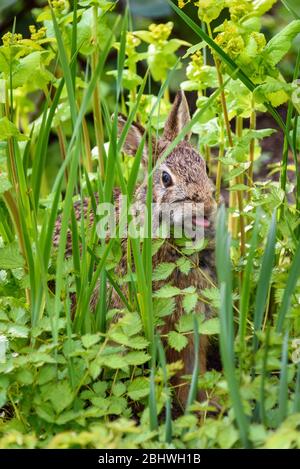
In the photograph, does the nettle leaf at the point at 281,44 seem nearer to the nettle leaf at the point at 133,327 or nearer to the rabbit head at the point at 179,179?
the rabbit head at the point at 179,179

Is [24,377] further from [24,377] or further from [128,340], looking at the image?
[128,340]

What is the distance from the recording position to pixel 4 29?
486 centimetres

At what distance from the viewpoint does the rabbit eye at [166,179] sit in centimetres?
285

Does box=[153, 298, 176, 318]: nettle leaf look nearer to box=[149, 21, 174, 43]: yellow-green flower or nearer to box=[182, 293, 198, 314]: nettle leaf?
box=[182, 293, 198, 314]: nettle leaf

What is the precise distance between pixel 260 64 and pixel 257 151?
30.5 inches

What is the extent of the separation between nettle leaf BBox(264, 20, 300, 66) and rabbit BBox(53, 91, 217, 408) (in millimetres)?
470

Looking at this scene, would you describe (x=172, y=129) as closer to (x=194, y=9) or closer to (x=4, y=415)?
(x=4, y=415)

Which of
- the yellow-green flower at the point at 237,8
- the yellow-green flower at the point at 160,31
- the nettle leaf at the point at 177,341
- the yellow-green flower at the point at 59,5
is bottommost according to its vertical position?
the nettle leaf at the point at 177,341

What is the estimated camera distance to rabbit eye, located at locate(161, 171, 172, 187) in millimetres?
2846

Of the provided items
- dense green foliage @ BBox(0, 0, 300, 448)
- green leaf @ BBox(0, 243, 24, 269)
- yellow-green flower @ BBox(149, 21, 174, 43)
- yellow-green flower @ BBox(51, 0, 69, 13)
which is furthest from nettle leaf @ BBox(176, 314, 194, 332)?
yellow-green flower @ BBox(149, 21, 174, 43)

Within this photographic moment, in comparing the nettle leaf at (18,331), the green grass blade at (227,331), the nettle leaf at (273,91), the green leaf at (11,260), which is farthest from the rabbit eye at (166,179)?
the green grass blade at (227,331)

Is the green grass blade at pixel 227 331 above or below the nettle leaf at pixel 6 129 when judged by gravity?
below

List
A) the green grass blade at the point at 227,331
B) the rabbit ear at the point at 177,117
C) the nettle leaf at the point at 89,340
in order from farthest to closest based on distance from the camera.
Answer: the rabbit ear at the point at 177,117, the nettle leaf at the point at 89,340, the green grass blade at the point at 227,331

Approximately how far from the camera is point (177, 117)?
3000 mm
